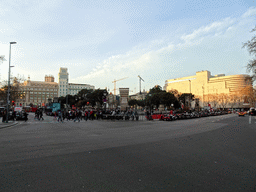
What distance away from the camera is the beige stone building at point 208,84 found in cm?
13012

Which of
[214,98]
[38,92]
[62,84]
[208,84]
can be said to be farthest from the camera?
[62,84]

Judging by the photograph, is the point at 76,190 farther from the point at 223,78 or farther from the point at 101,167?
the point at 223,78

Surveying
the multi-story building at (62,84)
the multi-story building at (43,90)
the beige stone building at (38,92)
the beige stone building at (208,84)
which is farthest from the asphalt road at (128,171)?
the multi-story building at (62,84)

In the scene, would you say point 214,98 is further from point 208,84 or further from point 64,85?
point 64,85

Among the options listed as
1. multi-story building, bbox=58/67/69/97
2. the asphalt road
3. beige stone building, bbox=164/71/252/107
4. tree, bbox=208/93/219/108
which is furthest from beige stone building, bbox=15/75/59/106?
the asphalt road

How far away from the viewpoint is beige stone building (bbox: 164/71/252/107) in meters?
130

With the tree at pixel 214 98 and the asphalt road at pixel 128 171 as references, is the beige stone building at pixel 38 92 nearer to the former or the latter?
the tree at pixel 214 98

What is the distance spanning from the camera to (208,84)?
5743 inches

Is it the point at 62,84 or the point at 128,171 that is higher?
the point at 62,84

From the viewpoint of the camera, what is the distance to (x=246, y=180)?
430 cm

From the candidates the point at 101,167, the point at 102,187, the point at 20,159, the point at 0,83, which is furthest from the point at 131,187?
the point at 0,83

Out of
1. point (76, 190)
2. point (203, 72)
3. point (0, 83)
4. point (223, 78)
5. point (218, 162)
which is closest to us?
point (76, 190)

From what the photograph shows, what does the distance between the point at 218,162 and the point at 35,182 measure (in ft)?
16.5

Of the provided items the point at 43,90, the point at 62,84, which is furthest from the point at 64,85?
the point at 43,90
